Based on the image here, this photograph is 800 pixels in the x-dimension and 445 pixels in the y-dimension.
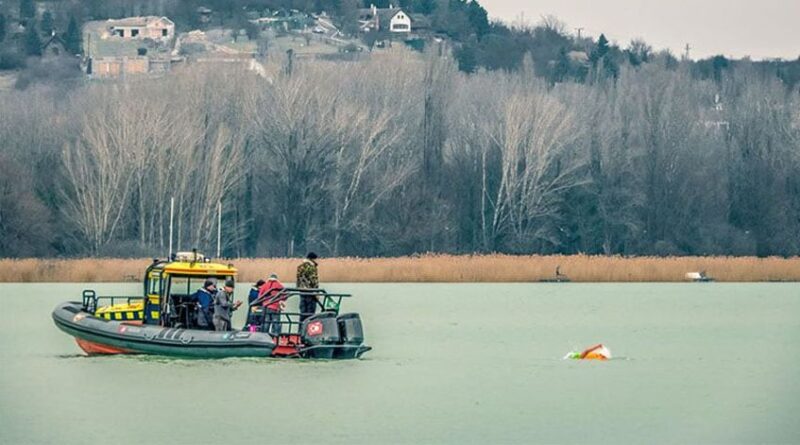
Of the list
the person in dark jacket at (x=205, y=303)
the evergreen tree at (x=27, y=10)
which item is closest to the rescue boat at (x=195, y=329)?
the person in dark jacket at (x=205, y=303)

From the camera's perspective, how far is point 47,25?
177 m

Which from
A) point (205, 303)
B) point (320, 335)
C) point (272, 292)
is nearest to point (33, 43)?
point (272, 292)

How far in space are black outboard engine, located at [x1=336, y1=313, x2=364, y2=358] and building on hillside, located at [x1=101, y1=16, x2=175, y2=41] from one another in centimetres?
14032

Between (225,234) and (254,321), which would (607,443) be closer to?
(254,321)

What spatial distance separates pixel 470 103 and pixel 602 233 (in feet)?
27.1

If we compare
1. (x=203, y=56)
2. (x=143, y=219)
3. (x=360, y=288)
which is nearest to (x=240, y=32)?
(x=203, y=56)

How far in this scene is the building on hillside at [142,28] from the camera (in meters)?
176

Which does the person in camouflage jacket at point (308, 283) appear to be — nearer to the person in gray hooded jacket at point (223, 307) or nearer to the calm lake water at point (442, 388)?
the calm lake water at point (442, 388)

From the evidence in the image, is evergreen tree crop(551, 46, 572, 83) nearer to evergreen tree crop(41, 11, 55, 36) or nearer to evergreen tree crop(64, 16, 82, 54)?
evergreen tree crop(64, 16, 82, 54)

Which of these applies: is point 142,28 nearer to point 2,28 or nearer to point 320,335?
point 2,28

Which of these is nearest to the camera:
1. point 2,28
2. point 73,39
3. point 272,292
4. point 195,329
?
point 195,329

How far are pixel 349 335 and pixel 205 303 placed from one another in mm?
2495

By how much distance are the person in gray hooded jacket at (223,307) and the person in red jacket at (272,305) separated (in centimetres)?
55

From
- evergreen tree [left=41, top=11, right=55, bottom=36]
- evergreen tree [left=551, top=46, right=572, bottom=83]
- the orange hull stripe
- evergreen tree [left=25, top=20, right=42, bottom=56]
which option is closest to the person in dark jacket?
the orange hull stripe
